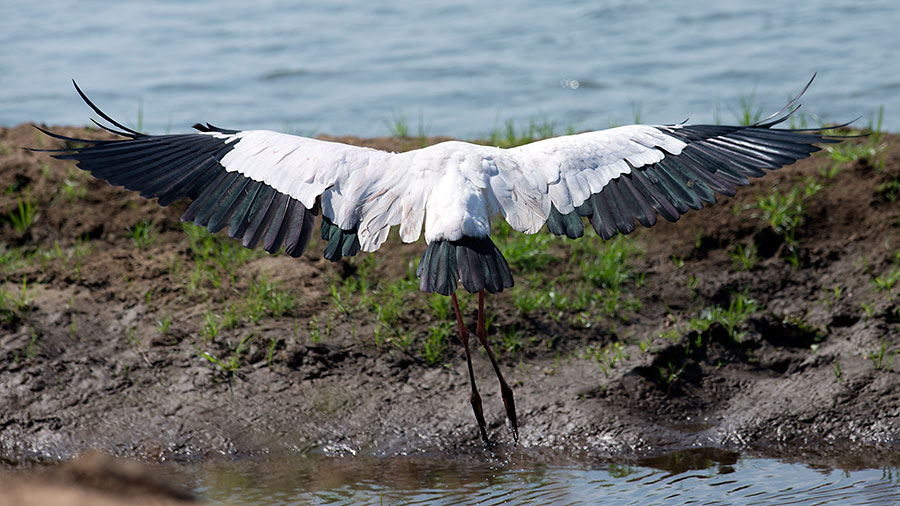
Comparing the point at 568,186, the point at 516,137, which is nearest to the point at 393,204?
the point at 568,186

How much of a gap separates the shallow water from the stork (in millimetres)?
273

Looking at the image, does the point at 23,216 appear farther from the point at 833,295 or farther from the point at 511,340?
the point at 833,295

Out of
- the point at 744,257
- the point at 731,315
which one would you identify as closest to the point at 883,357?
the point at 731,315

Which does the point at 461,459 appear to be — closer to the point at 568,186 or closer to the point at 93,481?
the point at 568,186

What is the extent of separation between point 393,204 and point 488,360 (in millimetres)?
1084

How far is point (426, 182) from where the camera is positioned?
4.60m

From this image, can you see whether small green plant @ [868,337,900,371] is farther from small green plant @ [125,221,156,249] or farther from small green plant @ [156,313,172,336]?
small green plant @ [125,221,156,249]

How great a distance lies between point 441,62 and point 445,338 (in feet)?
20.4

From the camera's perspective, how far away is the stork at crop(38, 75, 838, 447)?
4516mm

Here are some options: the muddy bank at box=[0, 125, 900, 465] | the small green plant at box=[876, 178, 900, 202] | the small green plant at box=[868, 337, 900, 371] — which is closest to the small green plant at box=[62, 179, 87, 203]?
the muddy bank at box=[0, 125, 900, 465]

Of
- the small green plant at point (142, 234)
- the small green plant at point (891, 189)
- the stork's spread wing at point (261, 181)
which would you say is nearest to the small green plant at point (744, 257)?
the small green plant at point (891, 189)

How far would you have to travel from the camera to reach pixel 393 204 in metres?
4.56

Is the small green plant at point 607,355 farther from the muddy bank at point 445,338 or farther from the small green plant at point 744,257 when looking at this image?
the small green plant at point 744,257

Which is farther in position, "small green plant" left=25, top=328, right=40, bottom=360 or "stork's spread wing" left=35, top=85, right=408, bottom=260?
"small green plant" left=25, top=328, right=40, bottom=360
